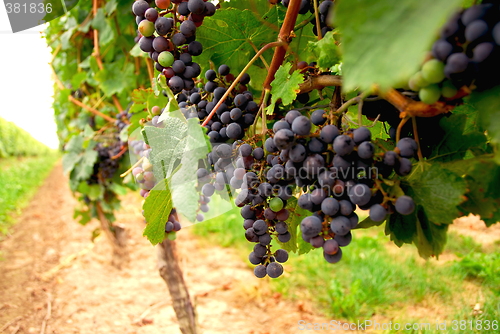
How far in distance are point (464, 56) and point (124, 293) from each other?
157 inches

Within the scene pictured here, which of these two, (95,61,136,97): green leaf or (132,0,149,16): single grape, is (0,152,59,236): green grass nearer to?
(95,61,136,97): green leaf

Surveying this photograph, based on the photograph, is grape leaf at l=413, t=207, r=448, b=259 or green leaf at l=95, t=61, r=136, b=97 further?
green leaf at l=95, t=61, r=136, b=97

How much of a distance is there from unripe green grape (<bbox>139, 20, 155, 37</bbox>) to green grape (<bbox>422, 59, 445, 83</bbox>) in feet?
2.18

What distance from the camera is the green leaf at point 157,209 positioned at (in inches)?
32.3

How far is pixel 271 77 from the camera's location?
0.84 meters

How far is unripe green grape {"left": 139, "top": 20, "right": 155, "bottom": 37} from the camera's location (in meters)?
0.80

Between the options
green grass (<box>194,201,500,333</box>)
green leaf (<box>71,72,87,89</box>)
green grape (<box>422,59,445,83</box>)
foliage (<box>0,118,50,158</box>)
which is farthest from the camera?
foliage (<box>0,118,50,158</box>)

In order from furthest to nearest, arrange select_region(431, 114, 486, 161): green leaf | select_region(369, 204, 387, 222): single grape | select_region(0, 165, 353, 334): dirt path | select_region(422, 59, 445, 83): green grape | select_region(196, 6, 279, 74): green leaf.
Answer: select_region(0, 165, 353, 334): dirt path, select_region(196, 6, 279, 74): green leaf, select_region(431, 114, 486, 161): green leaf, select_region(369, 204, 387, 222): single grape, select_region(422, 59, 445, 83): green grape

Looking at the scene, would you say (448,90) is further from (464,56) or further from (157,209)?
(157,209)

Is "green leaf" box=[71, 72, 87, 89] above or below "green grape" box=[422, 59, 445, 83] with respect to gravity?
above

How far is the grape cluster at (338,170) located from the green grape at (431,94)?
0.11 m

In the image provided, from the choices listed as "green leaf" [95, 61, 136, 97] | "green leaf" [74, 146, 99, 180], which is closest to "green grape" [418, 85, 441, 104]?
"green leaf" [95, 61, 136, 97]

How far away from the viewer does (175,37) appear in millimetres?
806

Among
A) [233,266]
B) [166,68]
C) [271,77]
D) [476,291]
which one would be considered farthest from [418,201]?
[233,266]
